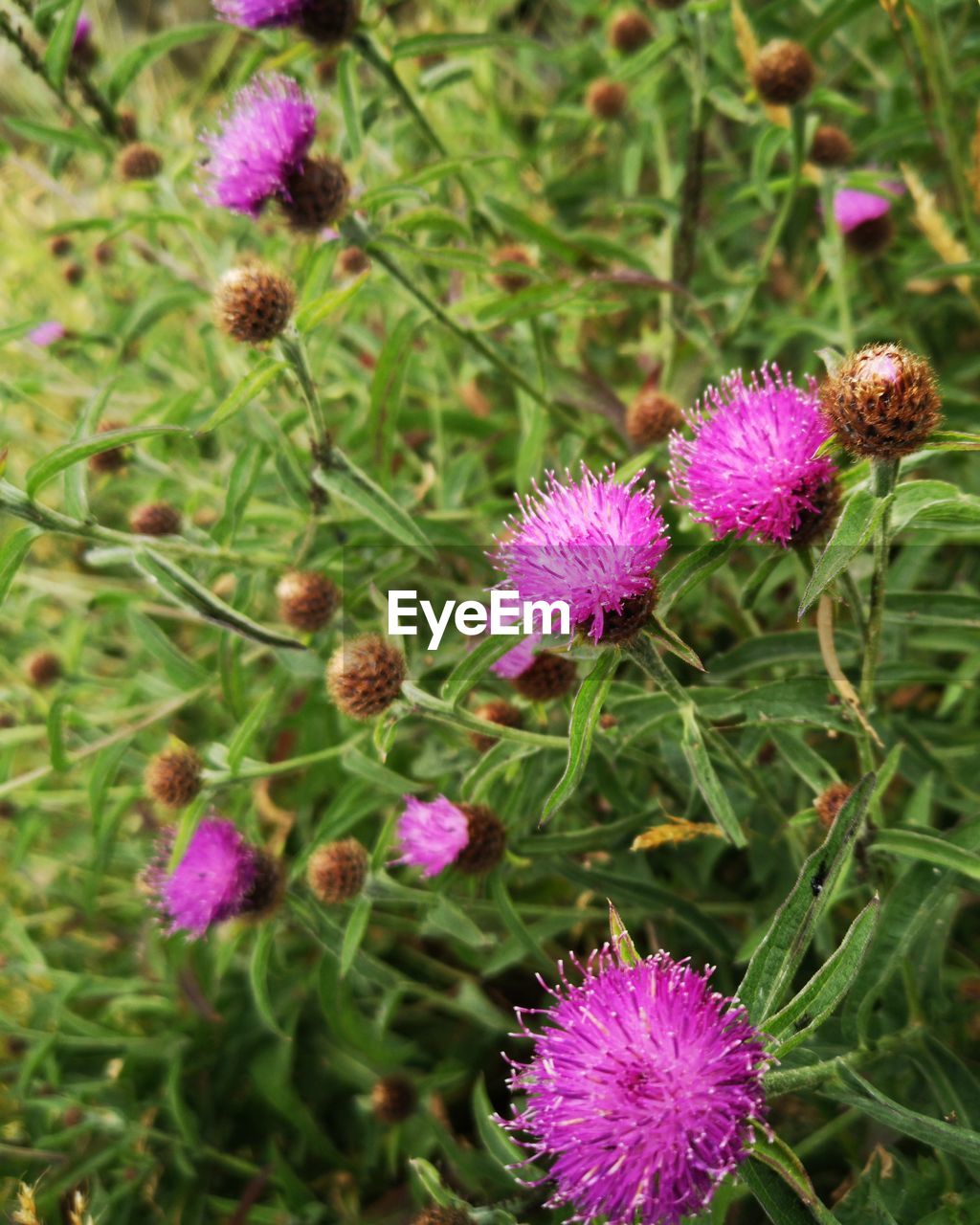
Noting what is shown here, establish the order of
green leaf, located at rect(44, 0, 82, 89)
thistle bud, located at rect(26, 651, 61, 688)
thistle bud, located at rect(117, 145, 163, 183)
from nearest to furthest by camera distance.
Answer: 1. green leaf, located at rect(44, 0, 82, 89)
2. thistle bud, located at rect(117, 145, 163, 183)
3. thistle bud, located at rect(26, 651, 61, 688)

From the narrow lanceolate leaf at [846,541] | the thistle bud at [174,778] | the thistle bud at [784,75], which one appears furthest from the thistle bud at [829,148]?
the thistle bud at [174,778]

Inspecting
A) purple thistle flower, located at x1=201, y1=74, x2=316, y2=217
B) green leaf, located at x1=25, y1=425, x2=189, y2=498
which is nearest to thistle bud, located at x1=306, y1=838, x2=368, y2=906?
green leaf, located at x1=25, y1=425, x2=189, y2=498

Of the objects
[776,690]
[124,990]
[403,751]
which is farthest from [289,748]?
[776,690]

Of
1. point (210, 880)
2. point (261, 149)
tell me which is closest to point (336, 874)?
point (210, 880)

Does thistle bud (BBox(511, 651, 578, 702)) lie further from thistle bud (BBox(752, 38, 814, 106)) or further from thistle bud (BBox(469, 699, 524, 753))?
thistle bud (BBox(752, 38, 814, 106))

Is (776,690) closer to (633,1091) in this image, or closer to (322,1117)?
(633,1091)
